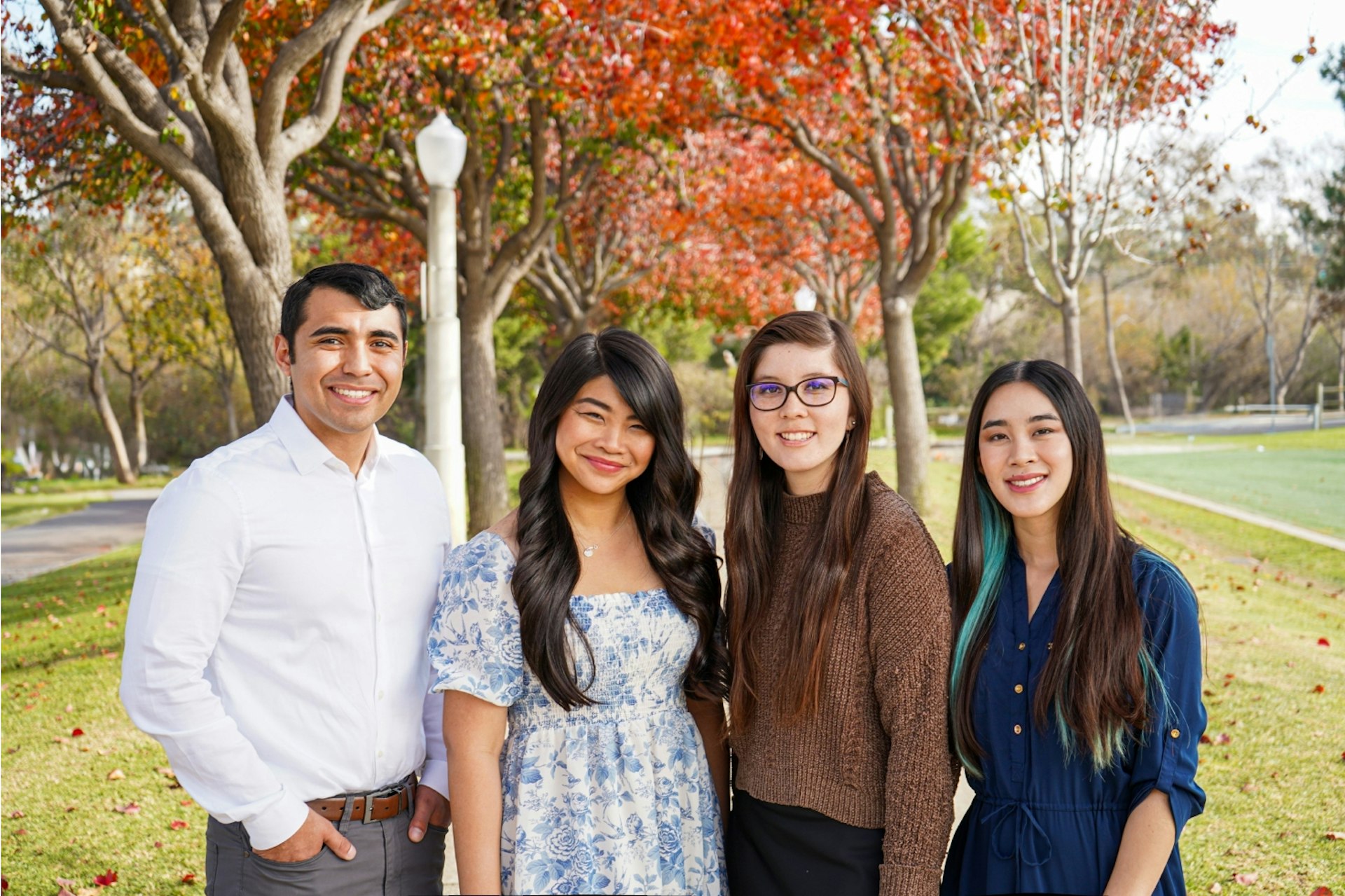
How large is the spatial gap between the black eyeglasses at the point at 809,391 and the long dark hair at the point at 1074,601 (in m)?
0.37

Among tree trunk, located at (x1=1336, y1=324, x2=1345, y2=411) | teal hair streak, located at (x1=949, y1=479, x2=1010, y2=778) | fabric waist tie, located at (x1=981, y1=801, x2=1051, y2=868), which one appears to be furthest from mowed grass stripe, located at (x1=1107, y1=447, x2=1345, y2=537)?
tree trunk, located at (x1=1336, y1=324, x2=1345, y2=411)

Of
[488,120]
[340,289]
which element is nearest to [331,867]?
[340,289]

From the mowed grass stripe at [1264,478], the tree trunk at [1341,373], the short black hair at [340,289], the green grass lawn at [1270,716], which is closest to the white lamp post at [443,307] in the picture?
the green grass lawn at [1270,716]

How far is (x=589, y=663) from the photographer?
8.00ft

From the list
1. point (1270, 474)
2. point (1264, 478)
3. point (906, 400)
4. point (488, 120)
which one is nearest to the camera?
point (488, 120)

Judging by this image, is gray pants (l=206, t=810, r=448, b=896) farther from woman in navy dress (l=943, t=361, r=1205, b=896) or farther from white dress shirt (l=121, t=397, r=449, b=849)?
woman in navy dress (l=943, t=361, r=1205, b=896)

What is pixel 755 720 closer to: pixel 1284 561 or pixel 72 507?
pixel 1284 561

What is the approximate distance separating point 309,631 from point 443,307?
202 inches

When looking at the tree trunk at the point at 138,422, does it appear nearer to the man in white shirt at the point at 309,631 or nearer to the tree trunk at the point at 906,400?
the tree trunk at the point at 906,400

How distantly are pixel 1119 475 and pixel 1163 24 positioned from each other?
1336cm

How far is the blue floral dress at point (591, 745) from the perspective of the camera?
2.37m

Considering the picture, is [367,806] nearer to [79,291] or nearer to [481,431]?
[481,431]

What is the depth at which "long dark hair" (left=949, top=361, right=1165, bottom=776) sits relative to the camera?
2348 mm

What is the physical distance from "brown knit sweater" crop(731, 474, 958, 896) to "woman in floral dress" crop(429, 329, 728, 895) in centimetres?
20
